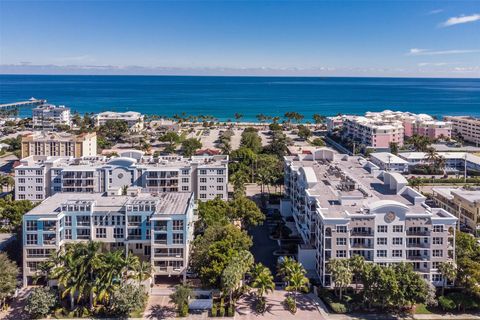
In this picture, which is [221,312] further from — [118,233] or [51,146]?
[51,146]

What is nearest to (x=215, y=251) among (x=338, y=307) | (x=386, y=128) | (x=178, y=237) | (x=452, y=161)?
(x=178, y=237)

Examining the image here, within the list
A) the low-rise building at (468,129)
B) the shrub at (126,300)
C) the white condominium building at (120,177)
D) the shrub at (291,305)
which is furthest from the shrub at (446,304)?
the low-rise building at (468,129)

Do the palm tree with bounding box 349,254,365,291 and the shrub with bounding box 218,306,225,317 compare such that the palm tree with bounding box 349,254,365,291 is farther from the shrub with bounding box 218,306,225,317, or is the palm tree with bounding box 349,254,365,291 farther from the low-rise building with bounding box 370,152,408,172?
the low-rise building with bounding box 370,152,408,172

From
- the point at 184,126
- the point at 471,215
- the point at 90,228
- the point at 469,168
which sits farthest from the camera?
the point at 184,126

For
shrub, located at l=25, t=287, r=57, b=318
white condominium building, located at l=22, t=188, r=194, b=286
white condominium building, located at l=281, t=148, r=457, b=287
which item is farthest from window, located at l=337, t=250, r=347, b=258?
shrub, located at l=25, t=287, r=57, b=318

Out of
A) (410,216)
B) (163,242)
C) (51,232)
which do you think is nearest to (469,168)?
(410,216)

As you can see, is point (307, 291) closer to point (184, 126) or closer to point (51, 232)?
point (51, 232)

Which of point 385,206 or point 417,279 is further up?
point 385,206
